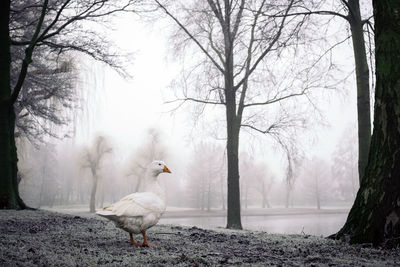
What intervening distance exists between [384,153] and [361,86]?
11.9ft

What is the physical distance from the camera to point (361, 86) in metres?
7.80

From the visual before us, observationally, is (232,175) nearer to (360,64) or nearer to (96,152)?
(360,64)

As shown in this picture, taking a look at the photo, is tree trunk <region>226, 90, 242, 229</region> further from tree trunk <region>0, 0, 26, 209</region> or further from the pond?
tree trunk <region>0, 0, 26, 209</region>

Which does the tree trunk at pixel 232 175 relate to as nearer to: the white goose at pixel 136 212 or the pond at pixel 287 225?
the pond at pixel 287 225

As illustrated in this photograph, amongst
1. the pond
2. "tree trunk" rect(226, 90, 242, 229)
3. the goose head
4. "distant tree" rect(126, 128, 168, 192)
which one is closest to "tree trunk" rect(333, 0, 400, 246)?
the goose head

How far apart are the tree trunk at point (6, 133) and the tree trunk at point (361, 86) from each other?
889 cm

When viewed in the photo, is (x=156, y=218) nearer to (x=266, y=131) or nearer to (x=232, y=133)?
(x=232, y=133)

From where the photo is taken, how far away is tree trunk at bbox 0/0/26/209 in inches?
348

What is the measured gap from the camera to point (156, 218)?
4.55 metres

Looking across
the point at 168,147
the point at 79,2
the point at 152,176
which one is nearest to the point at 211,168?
the point at 168,147

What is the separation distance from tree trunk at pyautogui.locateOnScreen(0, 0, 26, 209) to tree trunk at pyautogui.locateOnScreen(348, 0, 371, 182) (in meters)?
8.89

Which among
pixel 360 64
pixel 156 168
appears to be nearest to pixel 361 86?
pixel 360 64

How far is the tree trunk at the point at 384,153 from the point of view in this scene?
4.45 metres

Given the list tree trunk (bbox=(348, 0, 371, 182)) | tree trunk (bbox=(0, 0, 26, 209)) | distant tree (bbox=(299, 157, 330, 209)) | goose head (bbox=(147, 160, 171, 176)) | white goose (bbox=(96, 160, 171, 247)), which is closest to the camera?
white goose (bbox=(96, 160, 171, 247))
